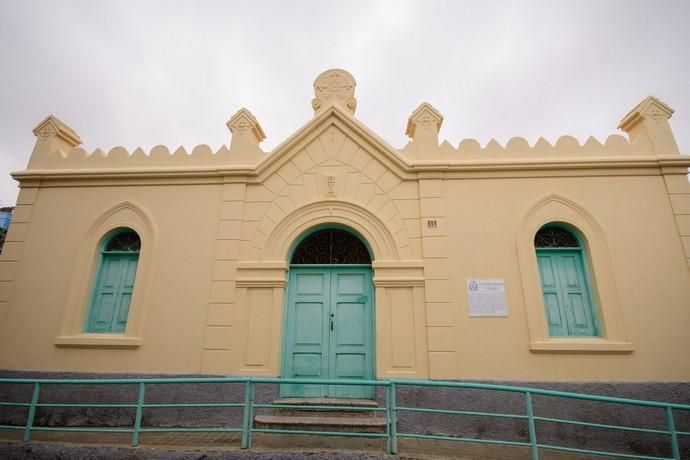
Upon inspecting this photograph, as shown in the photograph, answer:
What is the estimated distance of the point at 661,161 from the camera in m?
5.88

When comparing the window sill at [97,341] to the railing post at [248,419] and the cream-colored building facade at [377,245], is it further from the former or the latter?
the railing post at [248,419]

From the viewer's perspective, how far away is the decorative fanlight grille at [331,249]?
6.10 meters

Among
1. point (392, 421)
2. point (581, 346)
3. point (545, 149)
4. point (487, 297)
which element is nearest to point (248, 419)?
point (392, 421)

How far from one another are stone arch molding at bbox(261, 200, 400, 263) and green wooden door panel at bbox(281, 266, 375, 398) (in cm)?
44

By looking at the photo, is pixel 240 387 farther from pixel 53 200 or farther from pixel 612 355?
pixel 612 355

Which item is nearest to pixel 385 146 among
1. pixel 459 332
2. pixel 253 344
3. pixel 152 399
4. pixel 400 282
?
pixel 400 282

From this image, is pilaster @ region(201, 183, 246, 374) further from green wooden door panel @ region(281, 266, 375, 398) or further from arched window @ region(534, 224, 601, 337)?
arched window @ region(534, 224, 601, 337)

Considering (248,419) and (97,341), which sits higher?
(97,341)

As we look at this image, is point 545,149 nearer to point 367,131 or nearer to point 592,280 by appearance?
point 592,280

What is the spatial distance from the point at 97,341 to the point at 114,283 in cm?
102

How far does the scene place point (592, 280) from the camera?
556 centimetres

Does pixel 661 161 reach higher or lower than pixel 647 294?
higher

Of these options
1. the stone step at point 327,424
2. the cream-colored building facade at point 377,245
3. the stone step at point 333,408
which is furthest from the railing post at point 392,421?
the cream-colored building facade at point 377,245

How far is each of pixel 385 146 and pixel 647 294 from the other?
475 cm
